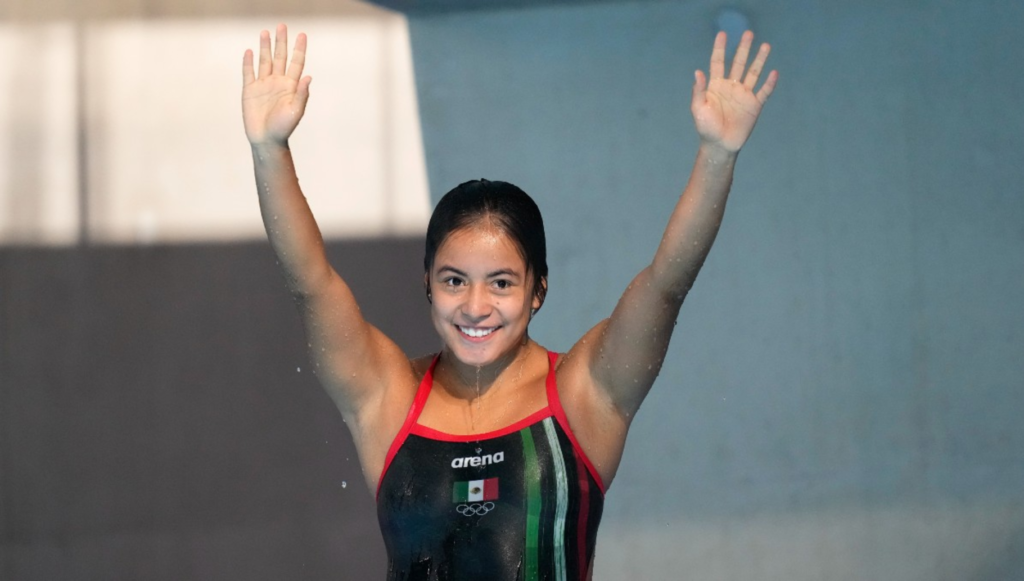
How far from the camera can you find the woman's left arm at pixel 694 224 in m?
2.43

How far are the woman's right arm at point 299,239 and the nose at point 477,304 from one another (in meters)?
0.30

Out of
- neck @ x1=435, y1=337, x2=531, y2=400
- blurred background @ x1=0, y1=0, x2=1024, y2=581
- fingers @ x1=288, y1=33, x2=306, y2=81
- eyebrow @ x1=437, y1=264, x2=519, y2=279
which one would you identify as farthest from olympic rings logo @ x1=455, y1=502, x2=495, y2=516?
blurred background @ x1=0, y1=0, x2=1024, y2=581

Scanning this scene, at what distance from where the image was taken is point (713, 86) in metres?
2.50

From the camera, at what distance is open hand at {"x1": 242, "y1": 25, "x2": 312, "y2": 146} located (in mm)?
2553

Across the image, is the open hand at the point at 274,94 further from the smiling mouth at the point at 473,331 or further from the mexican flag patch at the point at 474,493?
the mexican flag patch at the point at 474,493

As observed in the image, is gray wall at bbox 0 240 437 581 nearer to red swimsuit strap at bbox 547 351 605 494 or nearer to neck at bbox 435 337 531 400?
neck at bbox 435 337 531 400

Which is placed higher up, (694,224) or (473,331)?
(694,224)

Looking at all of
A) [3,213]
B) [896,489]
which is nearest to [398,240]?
[3,213]

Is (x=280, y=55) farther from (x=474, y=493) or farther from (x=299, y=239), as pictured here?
(x=474, y=493)

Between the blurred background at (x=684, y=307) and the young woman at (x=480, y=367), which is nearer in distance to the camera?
the young woman at (x=480, y=367)

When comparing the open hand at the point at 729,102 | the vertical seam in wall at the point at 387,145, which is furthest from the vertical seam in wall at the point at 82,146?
the open hand at the point at 729,102

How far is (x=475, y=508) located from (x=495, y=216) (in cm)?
71

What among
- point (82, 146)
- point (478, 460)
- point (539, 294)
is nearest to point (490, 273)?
point (539, 294)

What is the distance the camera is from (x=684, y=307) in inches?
223
